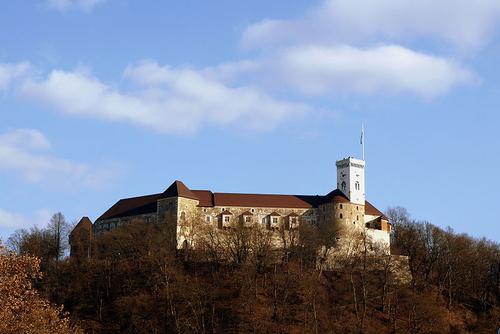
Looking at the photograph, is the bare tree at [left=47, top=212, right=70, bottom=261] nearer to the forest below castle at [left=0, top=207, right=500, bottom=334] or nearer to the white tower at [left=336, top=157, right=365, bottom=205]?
the forest below castle at [left=0, top=207, right=500, bottom=334]

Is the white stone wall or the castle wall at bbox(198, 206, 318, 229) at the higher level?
the castle wall at bbox(198, 206, 318, 229)

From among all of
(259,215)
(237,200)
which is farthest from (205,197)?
(259,215)

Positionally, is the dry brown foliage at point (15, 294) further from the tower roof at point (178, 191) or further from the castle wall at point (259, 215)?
the castle wall at point (259, 215)

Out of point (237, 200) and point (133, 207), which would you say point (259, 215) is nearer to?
point (237, 200)

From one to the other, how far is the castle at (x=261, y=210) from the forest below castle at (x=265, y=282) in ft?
11.3

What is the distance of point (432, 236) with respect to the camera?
4429 inches

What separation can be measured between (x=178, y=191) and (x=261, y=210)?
1238 centimetres

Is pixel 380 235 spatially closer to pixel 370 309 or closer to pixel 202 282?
pixel 370 309

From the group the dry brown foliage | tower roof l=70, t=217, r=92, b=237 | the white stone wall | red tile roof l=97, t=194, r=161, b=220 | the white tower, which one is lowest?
the dry brown foliage

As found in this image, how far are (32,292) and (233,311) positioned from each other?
183 feet

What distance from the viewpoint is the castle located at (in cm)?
11131

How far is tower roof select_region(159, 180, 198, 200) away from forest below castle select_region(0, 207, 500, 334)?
5.78 metres

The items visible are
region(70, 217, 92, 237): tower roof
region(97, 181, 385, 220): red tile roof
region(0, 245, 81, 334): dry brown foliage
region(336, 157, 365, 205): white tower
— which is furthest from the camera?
region(336, 157, 365, 205): white tower

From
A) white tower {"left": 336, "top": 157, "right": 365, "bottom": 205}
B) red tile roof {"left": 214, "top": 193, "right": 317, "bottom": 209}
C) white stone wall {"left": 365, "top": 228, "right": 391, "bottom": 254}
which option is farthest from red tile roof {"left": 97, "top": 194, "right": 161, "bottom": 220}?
white stone wall {"left": 365, "top": 228, "right": 391, "bottom": 254}
